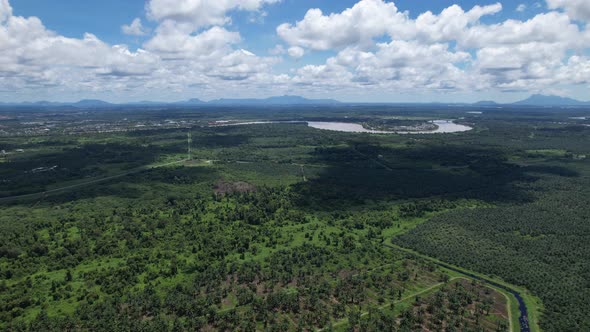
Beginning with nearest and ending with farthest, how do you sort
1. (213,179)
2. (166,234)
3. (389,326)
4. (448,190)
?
1. (389,326)
2. (166,234)
3. (448,190)
4. (213,179)

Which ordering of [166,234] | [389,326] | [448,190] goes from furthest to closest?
[448,190]
[166,234]
[389,326]

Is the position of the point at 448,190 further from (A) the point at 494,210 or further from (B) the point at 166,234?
(B) the point at 166,234

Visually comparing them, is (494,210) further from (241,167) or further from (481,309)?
(241,167)

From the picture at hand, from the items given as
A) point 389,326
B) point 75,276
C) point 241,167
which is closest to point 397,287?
point 389,326

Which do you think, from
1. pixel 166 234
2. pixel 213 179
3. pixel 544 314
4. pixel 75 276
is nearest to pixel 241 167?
pixel 213 179

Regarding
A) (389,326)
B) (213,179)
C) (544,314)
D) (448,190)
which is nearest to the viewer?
(389,326)

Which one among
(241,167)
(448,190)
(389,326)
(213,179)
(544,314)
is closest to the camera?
(389,326)

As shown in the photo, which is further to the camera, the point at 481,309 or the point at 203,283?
the point at 203,283

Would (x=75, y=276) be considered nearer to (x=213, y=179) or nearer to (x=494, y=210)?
(x=213, y=179)

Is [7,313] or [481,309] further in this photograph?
[481,309]
